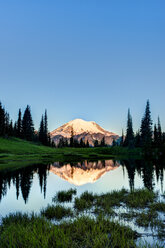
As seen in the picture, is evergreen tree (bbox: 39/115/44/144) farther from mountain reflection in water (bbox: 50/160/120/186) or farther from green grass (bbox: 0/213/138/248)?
green grass (bbox: 0/213/138/248)

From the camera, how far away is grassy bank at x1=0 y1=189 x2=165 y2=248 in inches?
223

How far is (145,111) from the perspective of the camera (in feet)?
279

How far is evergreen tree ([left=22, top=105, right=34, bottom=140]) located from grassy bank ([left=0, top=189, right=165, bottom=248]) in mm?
102526

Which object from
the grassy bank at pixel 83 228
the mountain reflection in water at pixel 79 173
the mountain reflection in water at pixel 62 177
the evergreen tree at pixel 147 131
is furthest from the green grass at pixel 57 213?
the evergreen tree at pixel 147 131

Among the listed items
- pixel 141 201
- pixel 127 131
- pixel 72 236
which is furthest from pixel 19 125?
pixel 72 236

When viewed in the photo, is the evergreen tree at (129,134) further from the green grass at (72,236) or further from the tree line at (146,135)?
the green grass at (72,236)

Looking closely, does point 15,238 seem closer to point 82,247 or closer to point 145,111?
point 82,247

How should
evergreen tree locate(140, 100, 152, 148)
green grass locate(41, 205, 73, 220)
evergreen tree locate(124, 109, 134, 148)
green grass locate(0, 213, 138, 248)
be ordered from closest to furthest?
1. green grass locate(0, 213, 138, 248)
2. green grass locate(41, 205, 73, 220)
3. evergreen tree locate(140, 100, 152, 148)
4. evergreen tree locate(124, 109, 134, 148)

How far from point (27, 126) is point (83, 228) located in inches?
4292

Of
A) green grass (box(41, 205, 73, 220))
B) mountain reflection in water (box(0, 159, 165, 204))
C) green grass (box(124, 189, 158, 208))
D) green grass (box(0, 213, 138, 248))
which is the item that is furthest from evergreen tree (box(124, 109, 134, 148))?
green grass (box(0, 213, 138, 248))

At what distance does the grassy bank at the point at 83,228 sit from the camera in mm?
5672

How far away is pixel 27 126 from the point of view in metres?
110

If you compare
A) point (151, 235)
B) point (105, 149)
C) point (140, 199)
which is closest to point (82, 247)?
point (151, 235)

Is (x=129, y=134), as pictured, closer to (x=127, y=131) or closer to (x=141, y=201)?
(x=127, y=131)
